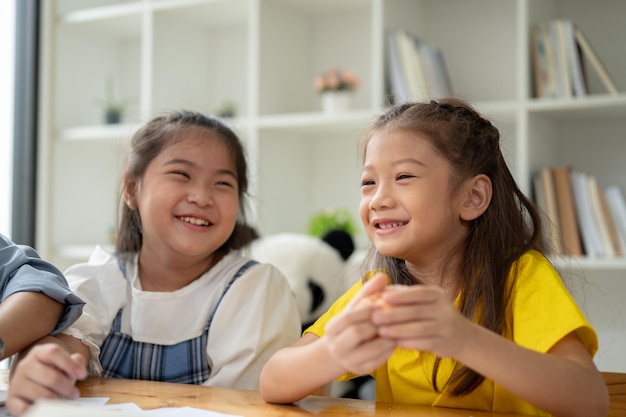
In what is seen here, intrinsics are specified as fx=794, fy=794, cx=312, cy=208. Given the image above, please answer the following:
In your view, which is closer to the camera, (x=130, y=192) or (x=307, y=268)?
(x=130, y=192)

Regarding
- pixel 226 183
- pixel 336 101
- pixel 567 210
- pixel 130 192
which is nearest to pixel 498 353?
pixel 226 183

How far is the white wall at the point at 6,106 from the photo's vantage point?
3221mm

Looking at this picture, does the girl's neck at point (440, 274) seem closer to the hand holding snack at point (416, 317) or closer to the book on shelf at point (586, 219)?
the hand holding snack at point (416, 317)

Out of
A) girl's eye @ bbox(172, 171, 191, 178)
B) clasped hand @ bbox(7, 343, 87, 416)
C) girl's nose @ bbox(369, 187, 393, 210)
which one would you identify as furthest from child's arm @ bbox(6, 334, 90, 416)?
girl's eye @ bbox(172, 171, 191, 178)

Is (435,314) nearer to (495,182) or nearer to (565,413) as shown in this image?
(565,413)

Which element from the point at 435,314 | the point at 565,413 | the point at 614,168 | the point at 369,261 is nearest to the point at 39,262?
the point at 369,261

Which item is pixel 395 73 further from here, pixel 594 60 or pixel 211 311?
pixel 211 311

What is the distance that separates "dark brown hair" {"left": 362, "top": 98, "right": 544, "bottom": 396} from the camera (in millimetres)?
1152

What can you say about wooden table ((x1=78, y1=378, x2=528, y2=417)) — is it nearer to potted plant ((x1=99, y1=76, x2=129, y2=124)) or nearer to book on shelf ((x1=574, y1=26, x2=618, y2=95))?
book on shelf ((x1=574, y1=26, x2=618, y2=95))

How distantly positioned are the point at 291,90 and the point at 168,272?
1.59 metres

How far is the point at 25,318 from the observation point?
44.6 inches

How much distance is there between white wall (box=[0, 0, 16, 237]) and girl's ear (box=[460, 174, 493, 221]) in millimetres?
2464

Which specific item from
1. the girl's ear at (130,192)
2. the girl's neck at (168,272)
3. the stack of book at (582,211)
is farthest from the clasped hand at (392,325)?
the stack of book at (582,211)

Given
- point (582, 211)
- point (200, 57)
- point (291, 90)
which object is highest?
point (200, 57)
